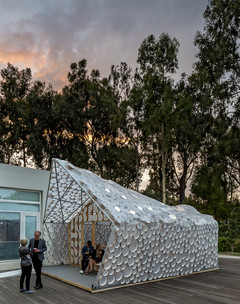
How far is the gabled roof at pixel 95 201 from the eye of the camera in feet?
24.9

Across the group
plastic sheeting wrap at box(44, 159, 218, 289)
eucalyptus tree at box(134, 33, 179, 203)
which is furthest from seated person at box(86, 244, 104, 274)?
eucalyptus tree at box(134, 33, 179, 203)

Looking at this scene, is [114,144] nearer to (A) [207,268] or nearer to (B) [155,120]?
(B) [155,120]

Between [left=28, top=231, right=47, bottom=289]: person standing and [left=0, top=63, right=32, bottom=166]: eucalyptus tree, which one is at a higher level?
[left=0, top=63, right=32, bottom=166]: eucalyptus tree

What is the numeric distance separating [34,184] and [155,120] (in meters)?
11.0

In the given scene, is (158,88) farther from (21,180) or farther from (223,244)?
(21,180)

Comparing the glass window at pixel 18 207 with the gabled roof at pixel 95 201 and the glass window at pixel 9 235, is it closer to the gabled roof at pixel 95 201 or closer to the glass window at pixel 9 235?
the glass window at pixel 9 235

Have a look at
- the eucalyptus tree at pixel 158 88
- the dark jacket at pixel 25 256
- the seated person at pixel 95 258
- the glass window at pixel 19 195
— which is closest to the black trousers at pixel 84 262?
the seated person at pixel 95 258

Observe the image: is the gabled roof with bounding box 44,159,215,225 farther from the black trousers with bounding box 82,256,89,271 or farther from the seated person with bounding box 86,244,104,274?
the black trousers with bounding box 82,256,89,271

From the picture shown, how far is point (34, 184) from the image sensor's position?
1103 centimetres

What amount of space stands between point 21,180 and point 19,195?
56cm

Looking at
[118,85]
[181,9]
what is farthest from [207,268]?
[118,85]

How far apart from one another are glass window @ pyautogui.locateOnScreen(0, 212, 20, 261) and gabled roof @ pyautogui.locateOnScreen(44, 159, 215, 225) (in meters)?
1.07

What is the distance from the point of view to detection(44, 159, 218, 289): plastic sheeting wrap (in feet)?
24.1

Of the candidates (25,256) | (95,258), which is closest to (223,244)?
(95,258)
